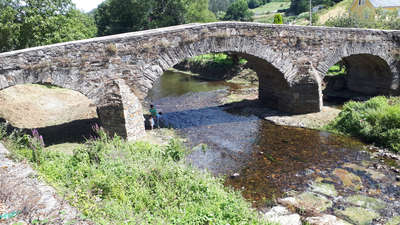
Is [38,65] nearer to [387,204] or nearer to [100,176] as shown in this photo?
[100,176]

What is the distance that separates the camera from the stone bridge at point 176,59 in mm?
8703

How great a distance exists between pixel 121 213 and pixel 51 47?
644cm

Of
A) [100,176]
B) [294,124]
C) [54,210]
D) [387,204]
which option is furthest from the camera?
[294,124]

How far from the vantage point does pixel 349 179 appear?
727 cm

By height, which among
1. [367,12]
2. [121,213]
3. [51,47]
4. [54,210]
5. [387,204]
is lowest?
[387,204]

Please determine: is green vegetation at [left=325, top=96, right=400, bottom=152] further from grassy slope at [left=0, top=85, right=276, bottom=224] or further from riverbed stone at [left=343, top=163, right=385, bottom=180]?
grassy slope at [left=0, top=85, right=276, bottom=224]

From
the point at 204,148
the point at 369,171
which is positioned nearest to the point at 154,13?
the point at 204,148

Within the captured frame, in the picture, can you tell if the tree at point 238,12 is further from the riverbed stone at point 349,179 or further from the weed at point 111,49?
the riverbed stone at point 349,179

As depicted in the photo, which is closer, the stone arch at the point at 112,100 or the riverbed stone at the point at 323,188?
the riverbed stone at the point at 323,188

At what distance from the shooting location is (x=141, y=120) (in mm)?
10258

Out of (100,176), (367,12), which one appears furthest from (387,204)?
(367,12)

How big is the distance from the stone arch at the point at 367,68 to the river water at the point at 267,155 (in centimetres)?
413

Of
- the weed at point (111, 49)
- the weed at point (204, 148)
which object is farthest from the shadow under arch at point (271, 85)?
the weed at point (111, 49)

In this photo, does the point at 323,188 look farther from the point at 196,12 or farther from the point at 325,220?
the point at 196,12
